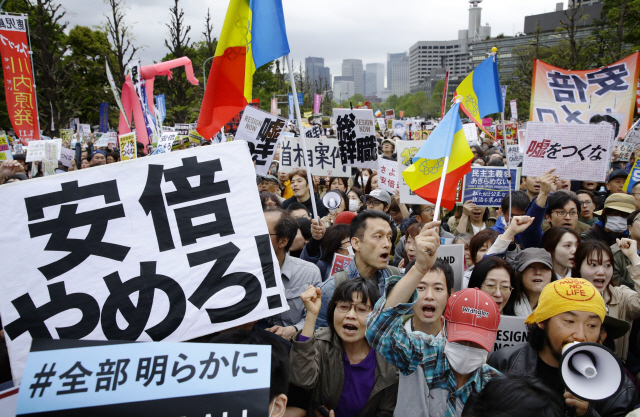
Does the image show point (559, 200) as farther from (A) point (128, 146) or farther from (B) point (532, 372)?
(A) point (128, 146)

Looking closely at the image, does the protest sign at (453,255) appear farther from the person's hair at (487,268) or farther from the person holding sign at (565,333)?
the person holding sign at (565,333)

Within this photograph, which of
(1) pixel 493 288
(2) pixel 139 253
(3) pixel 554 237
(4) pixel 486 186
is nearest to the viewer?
(2) pixel 139 253

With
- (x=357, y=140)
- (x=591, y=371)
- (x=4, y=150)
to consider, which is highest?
(x=357, y=140)

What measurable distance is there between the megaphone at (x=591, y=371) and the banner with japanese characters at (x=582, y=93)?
19.1ft

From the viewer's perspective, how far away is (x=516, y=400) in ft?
6.61

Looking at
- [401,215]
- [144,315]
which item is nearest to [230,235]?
[144,315]

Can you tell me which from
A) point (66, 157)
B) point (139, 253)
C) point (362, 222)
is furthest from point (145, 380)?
point (66, 157)

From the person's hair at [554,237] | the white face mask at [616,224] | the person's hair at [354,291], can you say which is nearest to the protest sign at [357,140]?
the white face mask at [616,224]

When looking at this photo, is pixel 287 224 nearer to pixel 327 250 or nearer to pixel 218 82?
pixel 327 250

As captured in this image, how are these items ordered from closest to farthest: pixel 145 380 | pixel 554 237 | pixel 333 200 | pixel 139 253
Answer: pixel 145 380
pixel 139 253
pixel 554 237
pixel 333 200

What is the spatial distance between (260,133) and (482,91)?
10.4 feet

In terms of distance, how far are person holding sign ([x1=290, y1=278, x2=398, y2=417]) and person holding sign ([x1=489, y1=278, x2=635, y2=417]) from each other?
0.76 metres

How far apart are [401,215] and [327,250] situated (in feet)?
8.67

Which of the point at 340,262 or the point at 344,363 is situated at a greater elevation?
the point at 340,262
